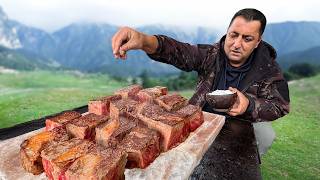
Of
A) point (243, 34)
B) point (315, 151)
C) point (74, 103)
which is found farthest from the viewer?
point (74, 103)

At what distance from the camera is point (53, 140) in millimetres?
3150

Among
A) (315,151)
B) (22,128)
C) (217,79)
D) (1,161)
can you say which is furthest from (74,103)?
(1,161)

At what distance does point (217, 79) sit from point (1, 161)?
12.1 ft

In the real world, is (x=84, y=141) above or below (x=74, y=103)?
above

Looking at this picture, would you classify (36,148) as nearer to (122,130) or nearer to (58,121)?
(58,121)

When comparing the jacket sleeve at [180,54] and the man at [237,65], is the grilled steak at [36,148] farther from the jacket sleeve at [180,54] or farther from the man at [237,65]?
the jacket sleeve at [180,54]

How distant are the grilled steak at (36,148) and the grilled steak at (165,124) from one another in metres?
0.80

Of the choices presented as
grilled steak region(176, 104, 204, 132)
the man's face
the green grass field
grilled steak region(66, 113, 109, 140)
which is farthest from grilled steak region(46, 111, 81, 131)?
the green grass field

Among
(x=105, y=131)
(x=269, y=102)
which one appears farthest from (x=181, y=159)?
(x=269, y=102)

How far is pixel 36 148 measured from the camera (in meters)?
3.04

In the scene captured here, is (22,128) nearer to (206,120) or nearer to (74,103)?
(206,120)

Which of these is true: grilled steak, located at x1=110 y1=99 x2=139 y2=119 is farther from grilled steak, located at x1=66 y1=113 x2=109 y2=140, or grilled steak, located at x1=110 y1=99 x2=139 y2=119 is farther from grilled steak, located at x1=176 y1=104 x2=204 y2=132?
grilled steak, located at x1=176 y1=104 x2=204 y2=132

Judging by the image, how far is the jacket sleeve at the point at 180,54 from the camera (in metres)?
5.64

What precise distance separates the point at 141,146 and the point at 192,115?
1.08 meters
